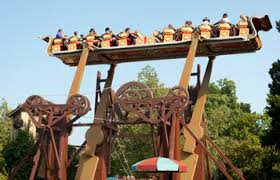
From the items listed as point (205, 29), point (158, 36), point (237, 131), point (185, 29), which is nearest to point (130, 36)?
point (158, 36)

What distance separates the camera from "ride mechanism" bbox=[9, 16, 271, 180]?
42.5 ft

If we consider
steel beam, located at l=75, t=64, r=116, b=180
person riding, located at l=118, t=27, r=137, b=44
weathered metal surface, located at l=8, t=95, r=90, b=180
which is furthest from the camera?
person riding, located at l=118, t=27, r=137, b=44

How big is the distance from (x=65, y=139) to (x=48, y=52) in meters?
Result: 3.49

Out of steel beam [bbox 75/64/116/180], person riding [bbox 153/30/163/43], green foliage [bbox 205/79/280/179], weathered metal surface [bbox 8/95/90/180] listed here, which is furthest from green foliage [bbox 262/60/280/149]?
weathered metal surface [bbox 8/95/90/180]

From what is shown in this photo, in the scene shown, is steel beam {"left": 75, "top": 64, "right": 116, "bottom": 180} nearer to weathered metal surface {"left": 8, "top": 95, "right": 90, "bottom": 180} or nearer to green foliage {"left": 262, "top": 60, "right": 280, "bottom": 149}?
weathered metal surface {"left": 8, "top": 95, "right": 90, "bottom": 180}

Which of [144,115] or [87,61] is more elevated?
[87,61]

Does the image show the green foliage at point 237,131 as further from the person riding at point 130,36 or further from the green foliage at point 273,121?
the person riding at point 130,36

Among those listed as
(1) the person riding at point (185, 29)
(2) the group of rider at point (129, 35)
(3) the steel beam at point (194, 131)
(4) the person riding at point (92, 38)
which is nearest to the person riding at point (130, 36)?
(2) the group of rider at point (129, 35)

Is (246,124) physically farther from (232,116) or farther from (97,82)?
(97,82)

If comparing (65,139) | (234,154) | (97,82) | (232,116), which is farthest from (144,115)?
(232,116)

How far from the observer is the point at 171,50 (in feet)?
50.7

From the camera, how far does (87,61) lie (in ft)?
55.2

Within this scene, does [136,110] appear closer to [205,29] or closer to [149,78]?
[205,29]

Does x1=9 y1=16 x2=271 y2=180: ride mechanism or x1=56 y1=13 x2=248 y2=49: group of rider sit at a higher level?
x1=56 y1=13 x2=248 y2=49: group of rider
